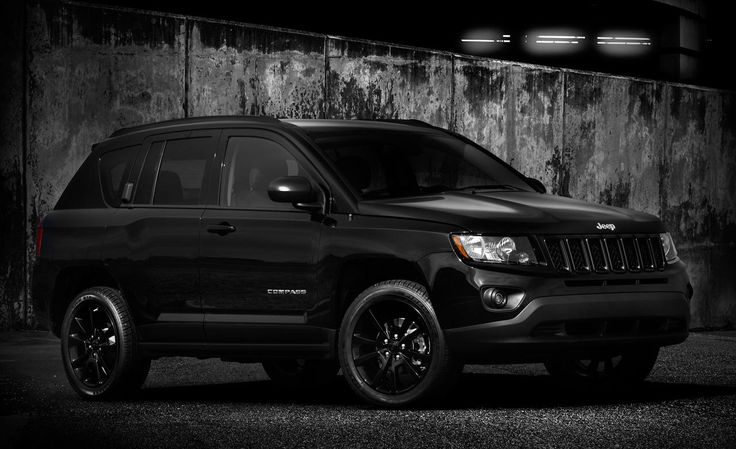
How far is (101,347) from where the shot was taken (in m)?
9.40

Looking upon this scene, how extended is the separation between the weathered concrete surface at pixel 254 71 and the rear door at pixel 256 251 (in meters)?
5.45

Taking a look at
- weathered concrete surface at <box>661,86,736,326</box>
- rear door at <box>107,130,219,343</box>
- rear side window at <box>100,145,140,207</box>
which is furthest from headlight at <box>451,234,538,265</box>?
weathered concrete surface at <box>661,86,736,326</box>

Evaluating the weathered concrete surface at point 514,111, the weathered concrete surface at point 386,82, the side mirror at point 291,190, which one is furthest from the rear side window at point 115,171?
the weathered concrete surface at point 514,111

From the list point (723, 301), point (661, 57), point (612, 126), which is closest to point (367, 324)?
point (612, 126)

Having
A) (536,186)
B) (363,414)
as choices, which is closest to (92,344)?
(363,414)

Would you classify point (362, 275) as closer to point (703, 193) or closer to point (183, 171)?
point (183, 171)

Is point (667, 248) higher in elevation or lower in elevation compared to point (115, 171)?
lower

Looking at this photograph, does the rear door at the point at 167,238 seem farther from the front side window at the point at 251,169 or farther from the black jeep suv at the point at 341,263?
the front side window at the point at 251,169

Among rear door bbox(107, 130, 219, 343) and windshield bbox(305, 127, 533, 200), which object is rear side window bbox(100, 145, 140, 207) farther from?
windshield bbox(305, 127, 533, 200)

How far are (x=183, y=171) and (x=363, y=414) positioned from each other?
2279 millimetres

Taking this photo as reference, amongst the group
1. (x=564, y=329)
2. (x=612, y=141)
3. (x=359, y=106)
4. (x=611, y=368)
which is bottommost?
(x=611, y=368)

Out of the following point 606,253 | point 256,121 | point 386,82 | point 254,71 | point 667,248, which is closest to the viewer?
point 606,253

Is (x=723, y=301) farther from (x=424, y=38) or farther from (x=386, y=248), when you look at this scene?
(x=386, y=248)

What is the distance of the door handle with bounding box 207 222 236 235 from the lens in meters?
8.78
